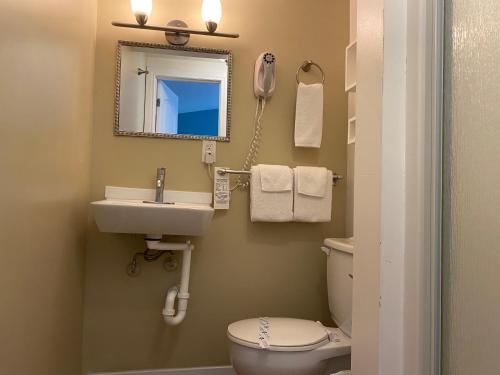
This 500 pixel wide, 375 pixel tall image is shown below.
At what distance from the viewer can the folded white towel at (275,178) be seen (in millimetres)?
1791

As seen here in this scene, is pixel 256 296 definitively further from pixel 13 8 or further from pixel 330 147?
pixel 13 8

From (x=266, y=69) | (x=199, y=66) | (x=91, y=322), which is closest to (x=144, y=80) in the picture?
(x=199, y=66)

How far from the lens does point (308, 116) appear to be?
1.92m

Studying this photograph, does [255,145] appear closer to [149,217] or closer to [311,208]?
Result: [311,208]

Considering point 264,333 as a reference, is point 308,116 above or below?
above

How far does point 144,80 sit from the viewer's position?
1846 mm

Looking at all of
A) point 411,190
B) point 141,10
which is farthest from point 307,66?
point 411,190

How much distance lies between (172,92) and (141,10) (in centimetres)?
40

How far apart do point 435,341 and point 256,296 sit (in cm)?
119

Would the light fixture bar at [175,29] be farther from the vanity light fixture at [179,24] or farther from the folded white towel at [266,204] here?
the folded white towel at [266,204]

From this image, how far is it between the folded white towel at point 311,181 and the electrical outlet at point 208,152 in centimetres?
43

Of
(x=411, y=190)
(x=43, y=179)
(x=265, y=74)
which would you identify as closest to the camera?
(x=411, y=190)

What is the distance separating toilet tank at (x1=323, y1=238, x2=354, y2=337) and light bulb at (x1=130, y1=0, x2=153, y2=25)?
53.8 inches

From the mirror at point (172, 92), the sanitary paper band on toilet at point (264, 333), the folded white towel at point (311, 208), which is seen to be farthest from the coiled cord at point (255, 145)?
the sanitary paper band on toilet at point (264, 333)
